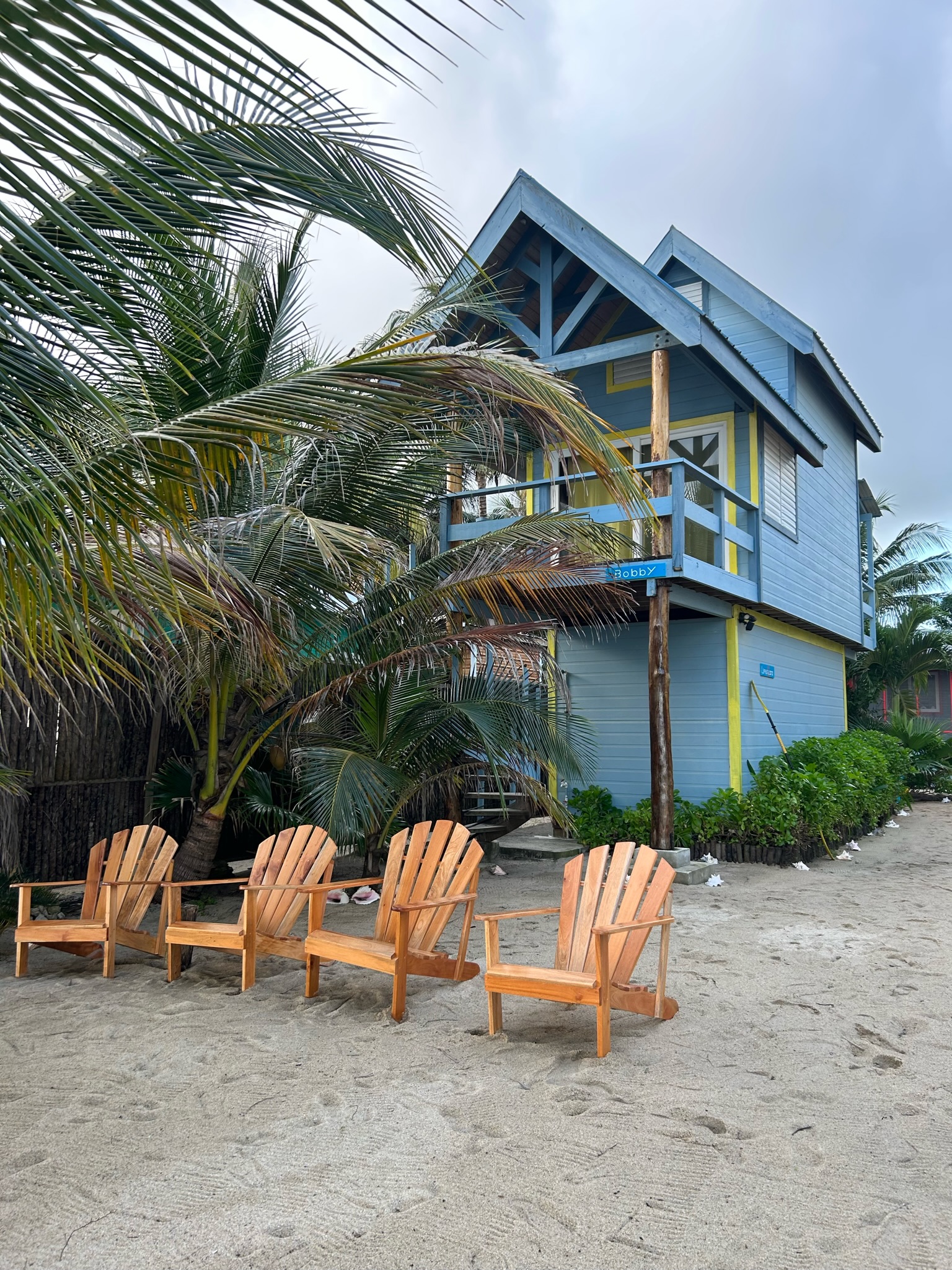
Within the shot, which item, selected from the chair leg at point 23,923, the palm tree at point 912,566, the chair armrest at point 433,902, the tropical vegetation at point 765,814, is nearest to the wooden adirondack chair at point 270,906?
the chair armrest at point 433,902

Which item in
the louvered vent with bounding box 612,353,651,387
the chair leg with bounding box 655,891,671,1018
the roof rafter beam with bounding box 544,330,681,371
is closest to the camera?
the chair leg with bounding box 655,891,671,1018

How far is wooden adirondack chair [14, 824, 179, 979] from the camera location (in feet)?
18.7

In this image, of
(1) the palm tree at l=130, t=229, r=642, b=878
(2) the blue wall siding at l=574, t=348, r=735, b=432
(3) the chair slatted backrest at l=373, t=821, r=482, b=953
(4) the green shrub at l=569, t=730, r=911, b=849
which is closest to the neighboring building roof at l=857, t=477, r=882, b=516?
(2) the blue wall siding at l=574, t=348, r=735, b=432

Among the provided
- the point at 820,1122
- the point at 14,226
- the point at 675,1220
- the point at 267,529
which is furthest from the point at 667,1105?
the point at 267,529

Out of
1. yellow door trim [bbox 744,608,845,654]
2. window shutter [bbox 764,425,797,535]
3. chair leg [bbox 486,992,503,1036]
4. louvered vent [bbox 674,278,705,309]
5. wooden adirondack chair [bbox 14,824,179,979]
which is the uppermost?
louvered vent [bbox 674,278,705,309]

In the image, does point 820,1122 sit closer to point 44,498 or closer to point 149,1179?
point 149,1179

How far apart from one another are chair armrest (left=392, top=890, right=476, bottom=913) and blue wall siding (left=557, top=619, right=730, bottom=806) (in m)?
6.29

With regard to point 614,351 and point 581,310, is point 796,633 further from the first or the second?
point 581,310

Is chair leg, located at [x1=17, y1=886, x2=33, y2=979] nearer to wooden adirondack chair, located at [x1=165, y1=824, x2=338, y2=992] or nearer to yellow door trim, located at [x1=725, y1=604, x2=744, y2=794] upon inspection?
wooden adirondack chair, located at [x1=165, y1=824, x2=338, y2=992]

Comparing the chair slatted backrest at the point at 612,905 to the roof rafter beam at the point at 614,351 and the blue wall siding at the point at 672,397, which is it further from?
the blue wall siding at the point at 672,397

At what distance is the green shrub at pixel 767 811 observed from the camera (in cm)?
1034

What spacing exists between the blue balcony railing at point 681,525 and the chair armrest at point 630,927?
4.43 m

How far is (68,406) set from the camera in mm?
2465

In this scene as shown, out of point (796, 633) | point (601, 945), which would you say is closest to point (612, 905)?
point (601, 945)
